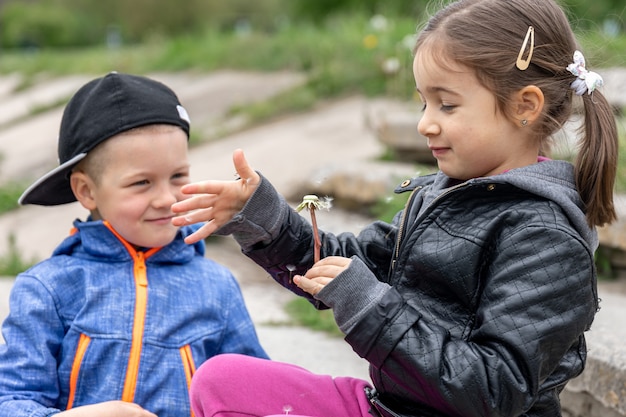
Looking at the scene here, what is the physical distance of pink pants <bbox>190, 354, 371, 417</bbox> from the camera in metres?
1.92

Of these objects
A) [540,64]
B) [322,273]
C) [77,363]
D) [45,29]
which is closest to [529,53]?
[540,64]

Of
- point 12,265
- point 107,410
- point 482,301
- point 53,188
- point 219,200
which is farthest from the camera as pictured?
point 12,265

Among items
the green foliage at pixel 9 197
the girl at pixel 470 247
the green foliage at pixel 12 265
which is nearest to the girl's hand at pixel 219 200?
the girl at pixel 470 247

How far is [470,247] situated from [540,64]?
42 centimetres

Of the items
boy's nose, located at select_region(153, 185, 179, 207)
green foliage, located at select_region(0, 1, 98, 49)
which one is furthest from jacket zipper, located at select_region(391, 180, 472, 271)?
green foliage, located at select_region(0, 1, 98, 49)

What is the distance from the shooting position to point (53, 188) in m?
2.41

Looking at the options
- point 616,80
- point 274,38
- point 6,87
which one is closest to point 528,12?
point 616,80

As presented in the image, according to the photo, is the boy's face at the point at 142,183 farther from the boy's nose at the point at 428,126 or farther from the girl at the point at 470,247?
the boy's nose at the point at 428,126

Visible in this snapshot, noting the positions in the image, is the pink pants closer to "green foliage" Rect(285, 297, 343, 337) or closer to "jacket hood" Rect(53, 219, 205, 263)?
"jacket hood" Rect(53, 219, 205, 263)

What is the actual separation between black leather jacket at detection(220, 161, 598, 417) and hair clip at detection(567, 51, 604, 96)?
17 centimetres

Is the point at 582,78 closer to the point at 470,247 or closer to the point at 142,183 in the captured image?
the point at 470,247

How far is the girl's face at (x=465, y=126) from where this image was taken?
5.83 feet

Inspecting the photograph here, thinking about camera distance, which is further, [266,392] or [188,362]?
[188,362]

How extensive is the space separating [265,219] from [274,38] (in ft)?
20.5
